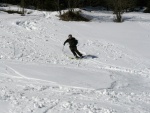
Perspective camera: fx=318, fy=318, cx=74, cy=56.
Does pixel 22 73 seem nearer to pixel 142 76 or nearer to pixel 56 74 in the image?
pixel 56 74

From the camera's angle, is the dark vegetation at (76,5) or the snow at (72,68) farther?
the dark vegetation at (76,5)

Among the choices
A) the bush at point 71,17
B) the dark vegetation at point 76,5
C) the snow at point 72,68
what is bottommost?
the snow at point 72,68

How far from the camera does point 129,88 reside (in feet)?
38.1

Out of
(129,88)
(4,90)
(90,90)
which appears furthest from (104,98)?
(4,90)

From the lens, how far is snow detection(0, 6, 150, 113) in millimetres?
9617

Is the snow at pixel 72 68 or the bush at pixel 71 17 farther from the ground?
the bush at pixel 71 17

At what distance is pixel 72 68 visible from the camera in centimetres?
1412

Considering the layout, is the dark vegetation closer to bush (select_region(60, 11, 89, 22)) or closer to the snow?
bush (select_region(60, 11, 89, 22))

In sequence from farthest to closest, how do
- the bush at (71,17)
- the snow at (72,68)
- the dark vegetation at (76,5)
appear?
the dark vegetation at (76,5)
the bush at (71,17)
the snow at (72,68)

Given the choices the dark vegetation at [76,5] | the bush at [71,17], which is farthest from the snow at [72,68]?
the dark vegetation at [76,5]

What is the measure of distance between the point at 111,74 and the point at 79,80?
1904mm

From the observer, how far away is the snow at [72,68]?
9.62 m

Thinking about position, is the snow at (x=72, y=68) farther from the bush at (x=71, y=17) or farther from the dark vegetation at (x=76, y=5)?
A: the dark vegetation at (x=76, y=5)

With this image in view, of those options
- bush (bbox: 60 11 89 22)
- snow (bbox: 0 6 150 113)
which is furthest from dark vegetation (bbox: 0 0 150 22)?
snow (bbox: 0 6 150 113)
